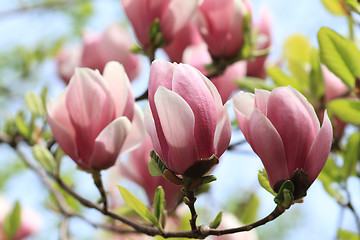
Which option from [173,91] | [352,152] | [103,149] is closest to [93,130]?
[103,149]

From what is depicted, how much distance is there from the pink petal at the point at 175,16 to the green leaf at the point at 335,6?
0.90ft

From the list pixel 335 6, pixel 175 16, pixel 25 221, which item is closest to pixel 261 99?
pixel 175 16

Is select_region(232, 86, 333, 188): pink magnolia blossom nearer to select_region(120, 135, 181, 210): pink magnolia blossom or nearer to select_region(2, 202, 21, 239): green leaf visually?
select_region(120, 135, 181, 210): pink magnolia blossom

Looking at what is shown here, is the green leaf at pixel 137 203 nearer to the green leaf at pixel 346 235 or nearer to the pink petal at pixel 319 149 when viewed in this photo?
the pink petal at pixel 319 149

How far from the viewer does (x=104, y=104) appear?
0.60 metres

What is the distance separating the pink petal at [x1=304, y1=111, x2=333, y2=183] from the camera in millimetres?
468

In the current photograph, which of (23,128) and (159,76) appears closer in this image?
(159,76)

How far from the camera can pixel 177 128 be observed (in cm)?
48

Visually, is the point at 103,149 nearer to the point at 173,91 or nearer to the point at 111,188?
the point at 173,91

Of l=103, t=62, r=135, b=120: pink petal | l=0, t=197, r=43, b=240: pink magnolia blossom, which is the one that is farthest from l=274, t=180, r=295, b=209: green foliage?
l=0, t=197, r=43, b=240: pink magnolia blossom

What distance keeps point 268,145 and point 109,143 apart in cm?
22

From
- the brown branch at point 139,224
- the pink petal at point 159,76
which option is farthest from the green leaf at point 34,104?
the pink petal at point 159,76

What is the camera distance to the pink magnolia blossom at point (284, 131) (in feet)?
1.56

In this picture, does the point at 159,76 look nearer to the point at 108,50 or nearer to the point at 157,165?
the point at 157,165
